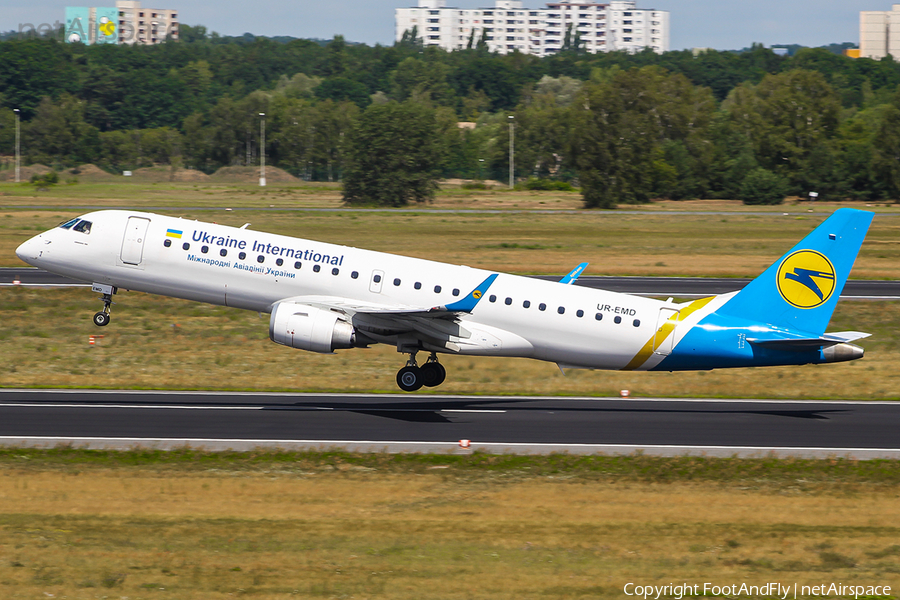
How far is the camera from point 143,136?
18625 cm

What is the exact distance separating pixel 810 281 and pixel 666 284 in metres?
27.2

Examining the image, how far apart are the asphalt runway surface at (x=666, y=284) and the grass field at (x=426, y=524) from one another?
3003 cm

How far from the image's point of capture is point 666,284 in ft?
191

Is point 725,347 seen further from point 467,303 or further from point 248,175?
point 248,175

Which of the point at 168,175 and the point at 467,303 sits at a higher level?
the point at 168,175

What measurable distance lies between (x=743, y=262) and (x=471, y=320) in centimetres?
4198

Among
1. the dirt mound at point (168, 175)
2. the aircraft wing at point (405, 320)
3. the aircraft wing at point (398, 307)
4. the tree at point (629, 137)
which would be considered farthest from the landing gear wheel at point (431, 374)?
the dirt mound at point (168, 175)

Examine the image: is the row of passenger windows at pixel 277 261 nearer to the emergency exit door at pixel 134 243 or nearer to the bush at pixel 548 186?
the emergency exit door at pixel 134 243

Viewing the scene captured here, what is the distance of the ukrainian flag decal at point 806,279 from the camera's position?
31031 millimetres

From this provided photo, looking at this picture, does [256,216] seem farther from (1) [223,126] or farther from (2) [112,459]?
(1) [223,126]

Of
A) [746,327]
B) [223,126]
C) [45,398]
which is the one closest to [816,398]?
[746,327]
